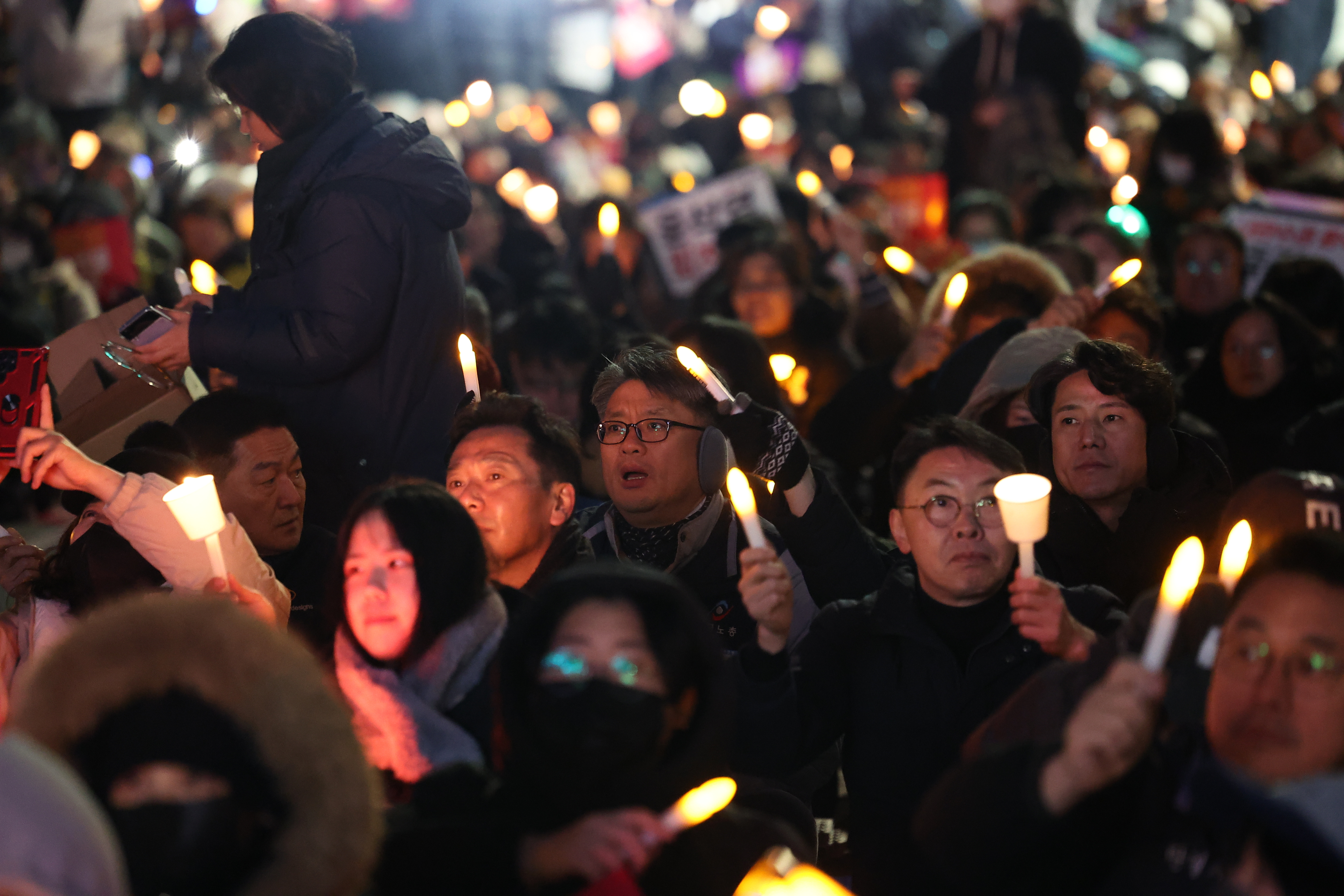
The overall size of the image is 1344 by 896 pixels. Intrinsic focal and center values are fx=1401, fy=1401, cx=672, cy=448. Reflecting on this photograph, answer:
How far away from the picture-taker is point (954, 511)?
2764 mm

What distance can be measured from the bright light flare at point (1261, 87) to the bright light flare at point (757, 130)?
3.63 meters

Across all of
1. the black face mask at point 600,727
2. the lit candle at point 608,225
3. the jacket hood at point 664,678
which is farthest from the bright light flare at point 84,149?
the black face mask at point 600,727

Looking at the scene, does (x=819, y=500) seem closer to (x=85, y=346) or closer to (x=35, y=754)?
(x=35, y=754)

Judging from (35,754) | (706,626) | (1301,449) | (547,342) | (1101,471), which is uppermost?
(35,754)

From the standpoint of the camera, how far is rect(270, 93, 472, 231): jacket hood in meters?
3.44

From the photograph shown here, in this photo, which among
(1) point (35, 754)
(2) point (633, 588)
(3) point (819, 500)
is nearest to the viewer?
(1) point (35, 754)

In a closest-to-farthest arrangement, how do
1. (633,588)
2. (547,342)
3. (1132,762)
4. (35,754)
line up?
(35,754)
(1132,762)
(633,588)
(547,342)

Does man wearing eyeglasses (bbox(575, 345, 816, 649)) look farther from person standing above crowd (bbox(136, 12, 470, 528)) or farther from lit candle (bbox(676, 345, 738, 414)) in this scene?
person standing above crowd (bbox(136, 12, 470, 528))

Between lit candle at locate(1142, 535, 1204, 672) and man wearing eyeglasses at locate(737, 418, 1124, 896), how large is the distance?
26.2 inches

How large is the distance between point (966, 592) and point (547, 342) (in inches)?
101

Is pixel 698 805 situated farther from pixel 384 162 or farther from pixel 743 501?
pixel 384 162

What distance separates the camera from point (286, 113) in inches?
135

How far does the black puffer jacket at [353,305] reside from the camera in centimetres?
345

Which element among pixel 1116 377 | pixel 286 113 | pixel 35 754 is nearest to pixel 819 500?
pixel 1116 377
